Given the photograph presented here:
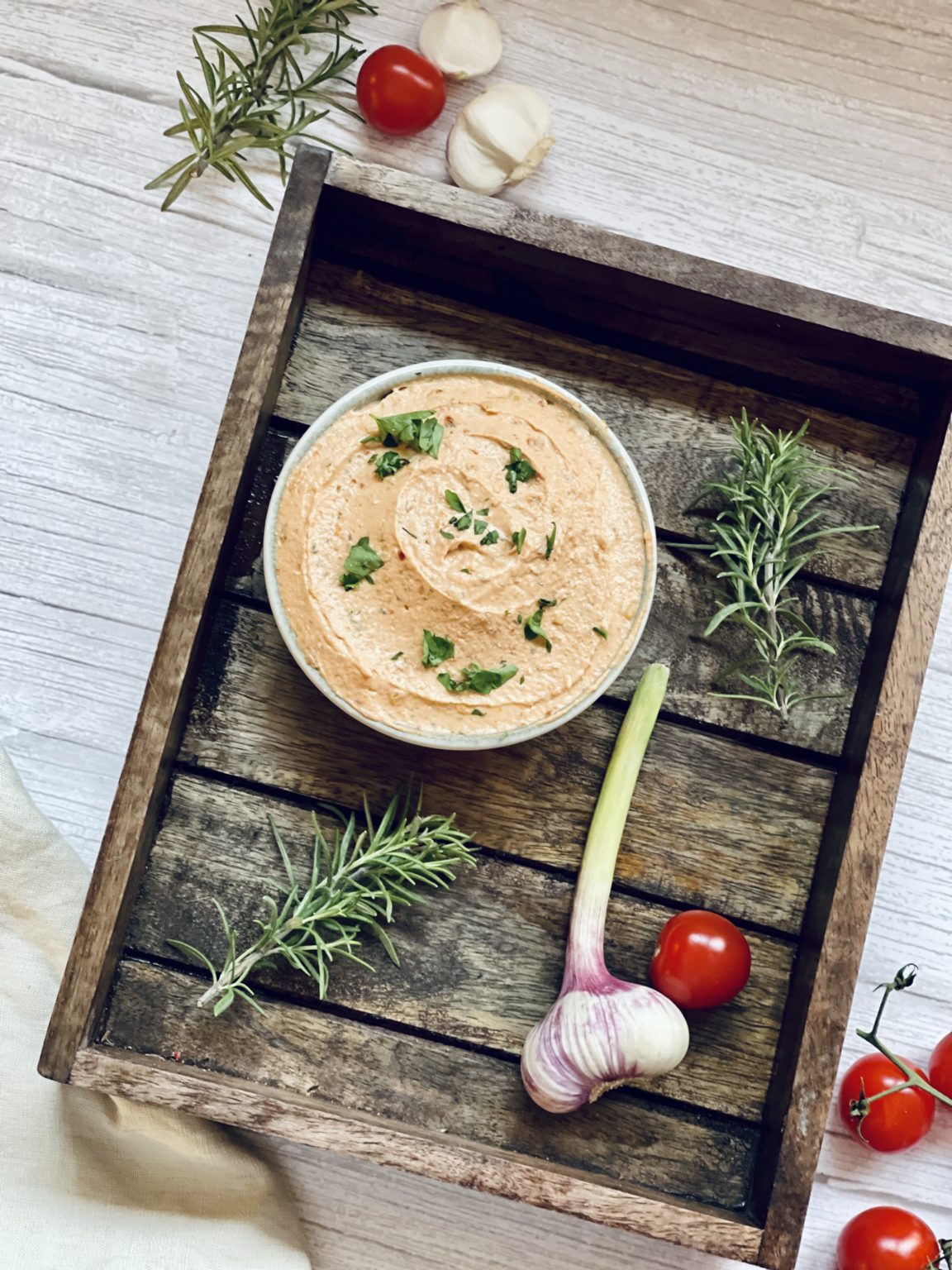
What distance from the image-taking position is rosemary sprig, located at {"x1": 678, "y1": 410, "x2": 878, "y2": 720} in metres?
1.28

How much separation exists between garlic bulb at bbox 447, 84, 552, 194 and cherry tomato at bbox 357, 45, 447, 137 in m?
0.05

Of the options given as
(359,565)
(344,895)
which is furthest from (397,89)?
(344,895)

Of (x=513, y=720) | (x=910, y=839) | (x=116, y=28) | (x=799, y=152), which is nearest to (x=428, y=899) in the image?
(x=513, y=720)

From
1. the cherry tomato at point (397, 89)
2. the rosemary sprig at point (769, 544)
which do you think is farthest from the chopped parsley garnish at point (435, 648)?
the cherry tomato at point (397, 89)

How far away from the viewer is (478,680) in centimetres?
119

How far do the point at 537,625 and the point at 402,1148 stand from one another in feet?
1.86

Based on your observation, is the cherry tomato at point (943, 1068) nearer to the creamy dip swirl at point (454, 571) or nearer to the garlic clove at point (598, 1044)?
the garlic clove at point (598, 1044)

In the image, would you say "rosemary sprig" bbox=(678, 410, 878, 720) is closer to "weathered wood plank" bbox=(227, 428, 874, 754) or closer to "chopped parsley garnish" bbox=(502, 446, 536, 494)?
"weathered wood plank" bbox=(227, 428, 874, 754)

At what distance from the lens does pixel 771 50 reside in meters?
1.51

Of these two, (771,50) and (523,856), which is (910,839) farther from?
(771,50)

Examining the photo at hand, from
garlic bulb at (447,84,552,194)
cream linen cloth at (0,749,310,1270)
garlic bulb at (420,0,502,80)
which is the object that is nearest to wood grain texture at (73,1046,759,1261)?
cream linen cloth at (0,749,310,1270)

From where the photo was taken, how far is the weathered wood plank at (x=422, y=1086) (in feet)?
4.14

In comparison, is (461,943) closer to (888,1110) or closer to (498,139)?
(888,1110)

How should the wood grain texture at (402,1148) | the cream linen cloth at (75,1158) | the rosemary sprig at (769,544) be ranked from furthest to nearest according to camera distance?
the cream linen cloth at (75,1158) → the rosemary sprig at (769,544) → the wood grain texture at (402,1148)
